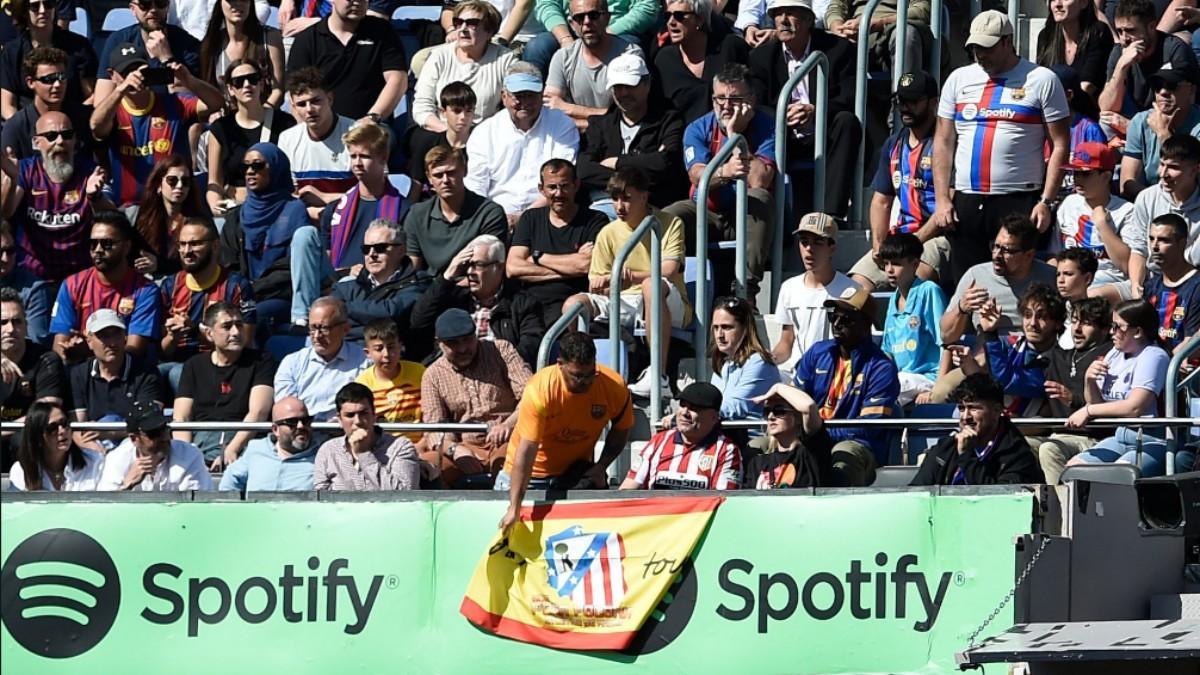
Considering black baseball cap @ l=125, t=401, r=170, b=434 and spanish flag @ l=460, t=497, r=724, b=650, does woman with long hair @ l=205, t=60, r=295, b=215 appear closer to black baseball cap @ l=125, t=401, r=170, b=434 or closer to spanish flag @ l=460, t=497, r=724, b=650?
black baseball cap @ l=125, t=401, r=170, b=434

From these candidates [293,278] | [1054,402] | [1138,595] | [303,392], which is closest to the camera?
[1138,595]

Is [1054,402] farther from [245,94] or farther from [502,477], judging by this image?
[245,94]

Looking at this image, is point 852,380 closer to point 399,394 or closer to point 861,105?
point 399,394

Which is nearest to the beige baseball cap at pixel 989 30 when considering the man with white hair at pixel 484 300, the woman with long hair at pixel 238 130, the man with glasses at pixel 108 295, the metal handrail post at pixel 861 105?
the metal handrail post at pixel 861 105

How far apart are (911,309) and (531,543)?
109 inches

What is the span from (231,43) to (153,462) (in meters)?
5.00

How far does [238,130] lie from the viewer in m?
15.8

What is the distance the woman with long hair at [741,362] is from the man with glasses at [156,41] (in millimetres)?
5033

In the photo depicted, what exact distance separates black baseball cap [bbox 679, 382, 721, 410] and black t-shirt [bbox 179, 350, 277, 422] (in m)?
2.90

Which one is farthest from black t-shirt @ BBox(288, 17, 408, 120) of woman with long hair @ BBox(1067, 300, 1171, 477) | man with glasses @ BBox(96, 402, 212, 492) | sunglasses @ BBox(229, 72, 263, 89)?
woman with long hair @ BBox(1067, 300, 1171, 477)

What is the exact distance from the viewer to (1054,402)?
12.3 meters

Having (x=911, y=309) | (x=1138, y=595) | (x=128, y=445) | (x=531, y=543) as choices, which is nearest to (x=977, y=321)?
(x=911, y=309)

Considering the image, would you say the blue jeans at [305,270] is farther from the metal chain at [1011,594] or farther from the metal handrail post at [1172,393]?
the metal handrail post at [1172,393]

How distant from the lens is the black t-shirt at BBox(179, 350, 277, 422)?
13.3 meters
